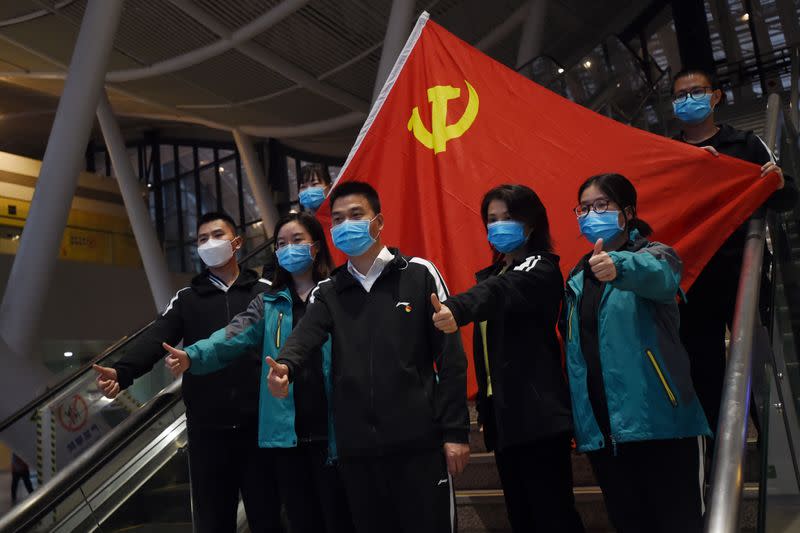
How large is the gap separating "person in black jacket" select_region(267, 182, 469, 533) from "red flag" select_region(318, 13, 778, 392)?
1272 mm

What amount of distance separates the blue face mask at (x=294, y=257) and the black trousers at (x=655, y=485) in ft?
4.92

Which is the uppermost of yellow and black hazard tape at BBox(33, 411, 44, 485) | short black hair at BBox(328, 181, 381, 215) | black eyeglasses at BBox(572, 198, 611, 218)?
short black hair at BBox(328, 181, 381, 215)

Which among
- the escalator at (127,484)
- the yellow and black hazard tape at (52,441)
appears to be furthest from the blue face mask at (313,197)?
the yellow and black hazard tape at (52,441)

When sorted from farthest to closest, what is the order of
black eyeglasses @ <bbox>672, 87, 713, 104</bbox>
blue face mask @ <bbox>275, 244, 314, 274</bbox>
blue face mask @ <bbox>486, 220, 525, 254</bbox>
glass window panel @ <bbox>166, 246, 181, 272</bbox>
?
glass window panel @ <bbox>166, 246, 181, 272</bbox> → black eyeglasses @ <bbox>672, 87, 713, 104</bbox> → blue face mask @ <bbox>275, 244, 314, 274</bbox> → blue face mask @ <bbox>486, 220, 525, 254</bbox>

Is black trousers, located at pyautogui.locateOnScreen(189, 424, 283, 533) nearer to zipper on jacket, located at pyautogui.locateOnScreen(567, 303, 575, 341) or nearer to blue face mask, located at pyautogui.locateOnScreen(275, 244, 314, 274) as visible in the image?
blue face mask, located at pyautogui.locateOnScreen(275, 244, 314, 274)

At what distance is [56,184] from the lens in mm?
10344

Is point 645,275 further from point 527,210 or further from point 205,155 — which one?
point 205,155

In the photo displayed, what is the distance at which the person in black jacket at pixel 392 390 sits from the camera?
8.95 ft

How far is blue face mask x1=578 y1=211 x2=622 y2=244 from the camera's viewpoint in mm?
3061

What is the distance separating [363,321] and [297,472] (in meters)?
0.77

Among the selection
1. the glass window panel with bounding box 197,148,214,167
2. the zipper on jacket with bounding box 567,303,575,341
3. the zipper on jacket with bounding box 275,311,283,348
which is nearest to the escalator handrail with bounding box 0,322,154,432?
the zipper on jacket with bounding box 275,311,283,348

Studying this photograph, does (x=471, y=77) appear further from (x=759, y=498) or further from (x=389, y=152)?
(x=759, y=498)

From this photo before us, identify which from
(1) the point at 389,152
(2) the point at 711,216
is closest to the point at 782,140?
(2) the point at 711,216

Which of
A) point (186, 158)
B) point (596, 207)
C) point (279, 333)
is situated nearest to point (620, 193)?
point (596, 207)
